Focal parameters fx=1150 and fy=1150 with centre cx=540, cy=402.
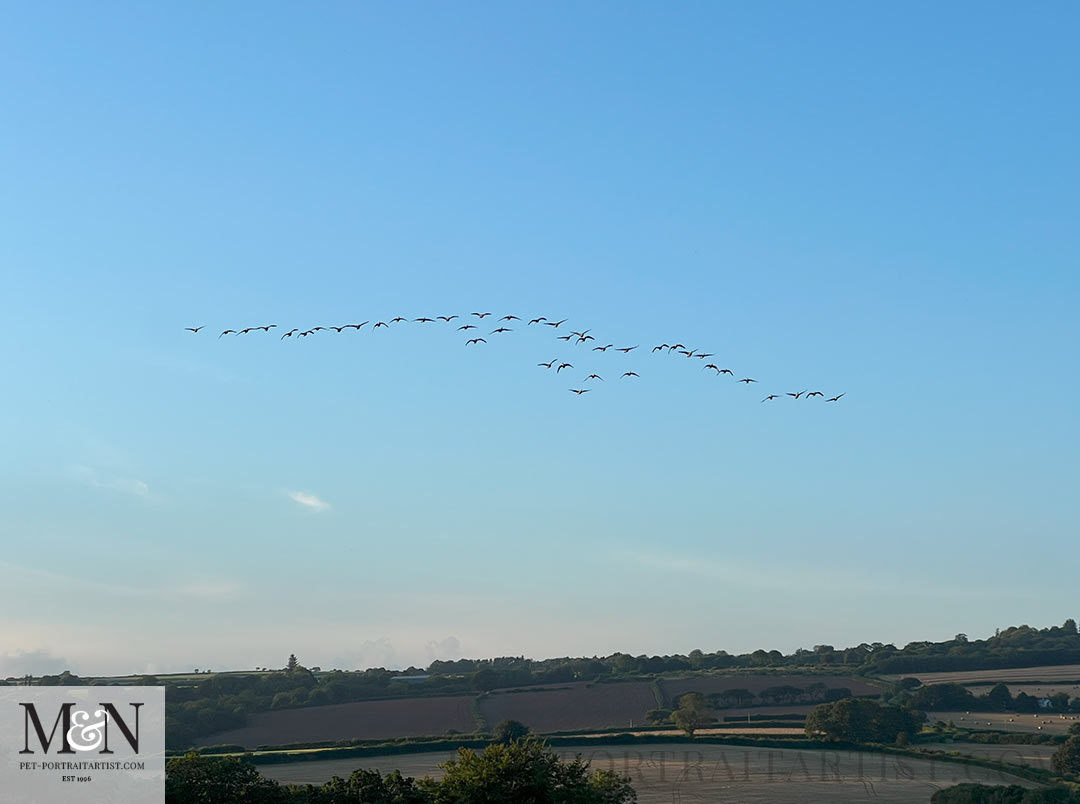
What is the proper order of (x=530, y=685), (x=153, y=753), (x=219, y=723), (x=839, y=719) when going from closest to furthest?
(x=153, y=753) → (x=839, y=719) → (x=219, y=723) → (x=530, y=685)

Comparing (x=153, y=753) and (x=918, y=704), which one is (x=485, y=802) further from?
(x=918, y=704)

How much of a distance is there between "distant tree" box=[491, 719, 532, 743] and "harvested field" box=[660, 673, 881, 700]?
32.3 meters

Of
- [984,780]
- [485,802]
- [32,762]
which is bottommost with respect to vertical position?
[984,780]

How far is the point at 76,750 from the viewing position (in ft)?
192

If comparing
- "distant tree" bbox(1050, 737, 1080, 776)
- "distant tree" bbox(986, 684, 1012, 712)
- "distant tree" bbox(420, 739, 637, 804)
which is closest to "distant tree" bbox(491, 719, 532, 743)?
"distant tree" bbox(1050, 737, 1080, 776)

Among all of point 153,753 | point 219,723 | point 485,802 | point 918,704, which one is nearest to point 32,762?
point 153,753

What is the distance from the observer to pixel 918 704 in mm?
168875

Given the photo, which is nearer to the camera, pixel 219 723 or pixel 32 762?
pixel 32 762

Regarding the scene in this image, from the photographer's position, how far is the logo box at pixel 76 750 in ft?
186

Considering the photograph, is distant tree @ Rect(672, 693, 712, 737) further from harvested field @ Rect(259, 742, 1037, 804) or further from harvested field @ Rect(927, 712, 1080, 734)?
harvested field @ Rect(927, 712, 1080, 734)

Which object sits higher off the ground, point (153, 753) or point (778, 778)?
point (153, 753)

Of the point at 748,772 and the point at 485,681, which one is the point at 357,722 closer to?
the point at 485,681

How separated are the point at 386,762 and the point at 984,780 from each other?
62.8 m

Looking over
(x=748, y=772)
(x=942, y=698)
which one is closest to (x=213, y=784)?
(x=748, y=772)
